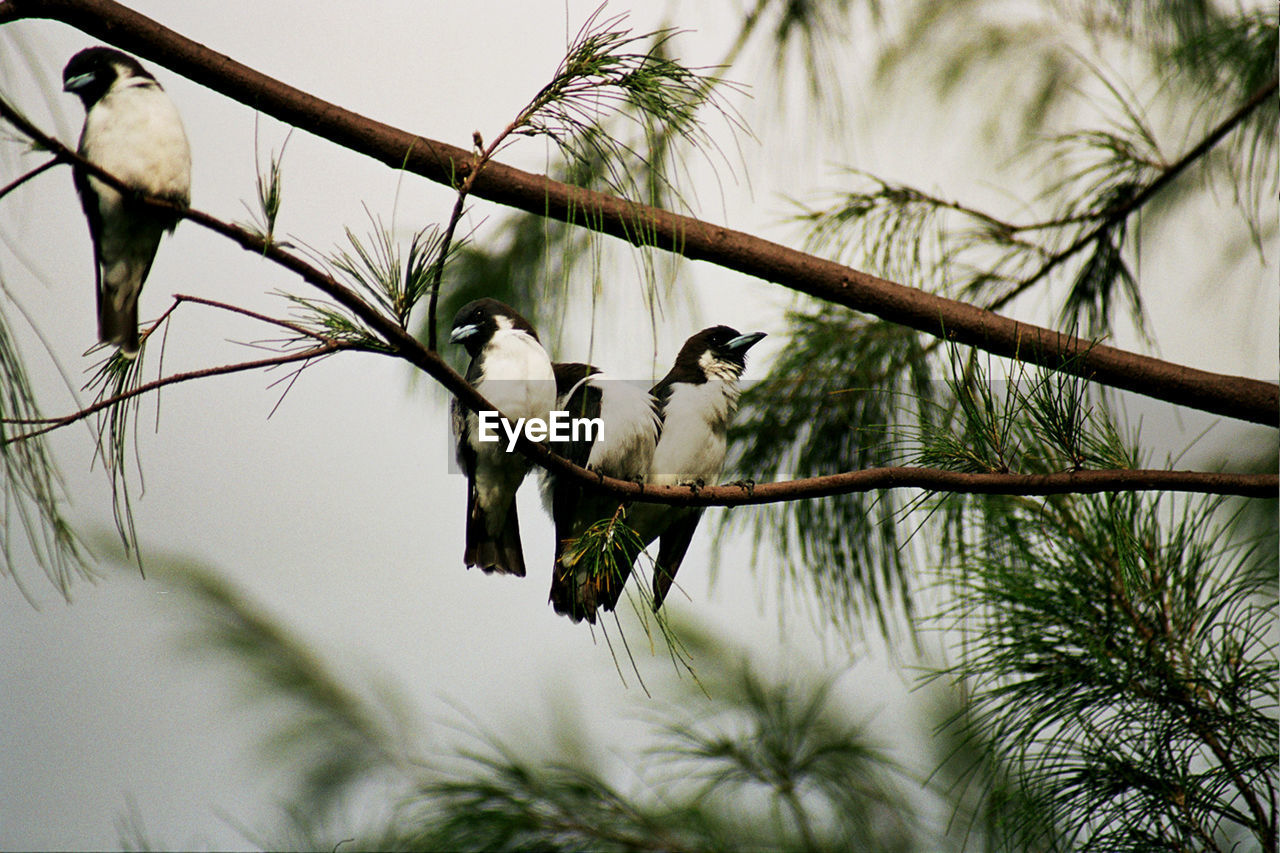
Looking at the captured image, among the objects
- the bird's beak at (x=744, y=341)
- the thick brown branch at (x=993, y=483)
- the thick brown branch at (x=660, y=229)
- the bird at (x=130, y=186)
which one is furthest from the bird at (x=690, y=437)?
the bird at (x=130, y=186)

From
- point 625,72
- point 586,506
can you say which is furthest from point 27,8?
point 586,506

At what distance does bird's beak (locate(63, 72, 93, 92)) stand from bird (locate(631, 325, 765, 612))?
50cm

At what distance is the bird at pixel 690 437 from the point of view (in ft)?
2.88

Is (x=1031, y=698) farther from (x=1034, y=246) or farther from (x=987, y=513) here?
(x=1034, y=246)

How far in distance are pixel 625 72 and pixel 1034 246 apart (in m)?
0.54

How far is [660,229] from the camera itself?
745mm

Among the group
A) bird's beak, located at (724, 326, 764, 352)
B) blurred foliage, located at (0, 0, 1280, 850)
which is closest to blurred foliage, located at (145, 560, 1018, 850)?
blurred foliage, located at (0, 0, 1280, 850)

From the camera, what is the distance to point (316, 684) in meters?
1.38

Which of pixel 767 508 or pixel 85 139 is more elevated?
pixel 85 139

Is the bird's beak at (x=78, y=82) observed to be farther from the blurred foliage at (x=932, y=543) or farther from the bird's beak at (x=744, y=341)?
the bird's beak at (x=744, y=341)

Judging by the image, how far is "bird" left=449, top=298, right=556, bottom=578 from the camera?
771mm

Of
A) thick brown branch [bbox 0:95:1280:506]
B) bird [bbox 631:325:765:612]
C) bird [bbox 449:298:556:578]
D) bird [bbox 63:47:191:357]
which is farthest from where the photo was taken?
bird [bbox 631:325:765:612]

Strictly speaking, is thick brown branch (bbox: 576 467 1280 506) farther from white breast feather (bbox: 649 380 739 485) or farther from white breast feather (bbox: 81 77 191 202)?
white breast feather (bbox: 81 77 191 202)

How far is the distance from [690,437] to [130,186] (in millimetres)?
461
